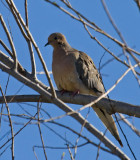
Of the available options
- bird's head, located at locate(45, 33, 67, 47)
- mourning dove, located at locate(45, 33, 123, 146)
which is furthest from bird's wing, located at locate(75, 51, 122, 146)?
bird's head, located at locate(45, 33, 67, 47)

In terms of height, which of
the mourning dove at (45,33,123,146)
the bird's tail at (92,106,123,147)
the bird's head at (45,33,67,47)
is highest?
the bird's head at (45,33,67,47)

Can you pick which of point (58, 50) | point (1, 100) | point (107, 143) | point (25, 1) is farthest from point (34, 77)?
point (58, 50)

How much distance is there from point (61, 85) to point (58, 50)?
70cm

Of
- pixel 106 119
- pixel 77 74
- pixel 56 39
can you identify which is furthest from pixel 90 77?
pixel 56 39

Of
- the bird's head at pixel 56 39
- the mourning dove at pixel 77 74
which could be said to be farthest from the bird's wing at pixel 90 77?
the bird's head at pixel 56 39

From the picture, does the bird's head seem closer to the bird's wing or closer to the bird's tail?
the bird's wing

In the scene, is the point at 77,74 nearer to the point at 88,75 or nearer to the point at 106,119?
the point at 88,75

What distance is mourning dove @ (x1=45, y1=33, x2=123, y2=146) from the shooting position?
514 cm

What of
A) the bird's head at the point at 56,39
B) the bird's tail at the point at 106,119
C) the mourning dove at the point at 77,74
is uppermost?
the bird's head at the point at 56,39

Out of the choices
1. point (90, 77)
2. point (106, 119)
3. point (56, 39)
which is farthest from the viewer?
point (56, 39)

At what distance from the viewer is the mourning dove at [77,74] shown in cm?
514

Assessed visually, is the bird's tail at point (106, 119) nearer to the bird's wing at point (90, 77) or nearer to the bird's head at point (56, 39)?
the bird's wing at point (90, 77)

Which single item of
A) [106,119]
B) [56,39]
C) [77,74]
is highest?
[56,39]

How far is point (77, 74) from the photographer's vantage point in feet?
17.1
